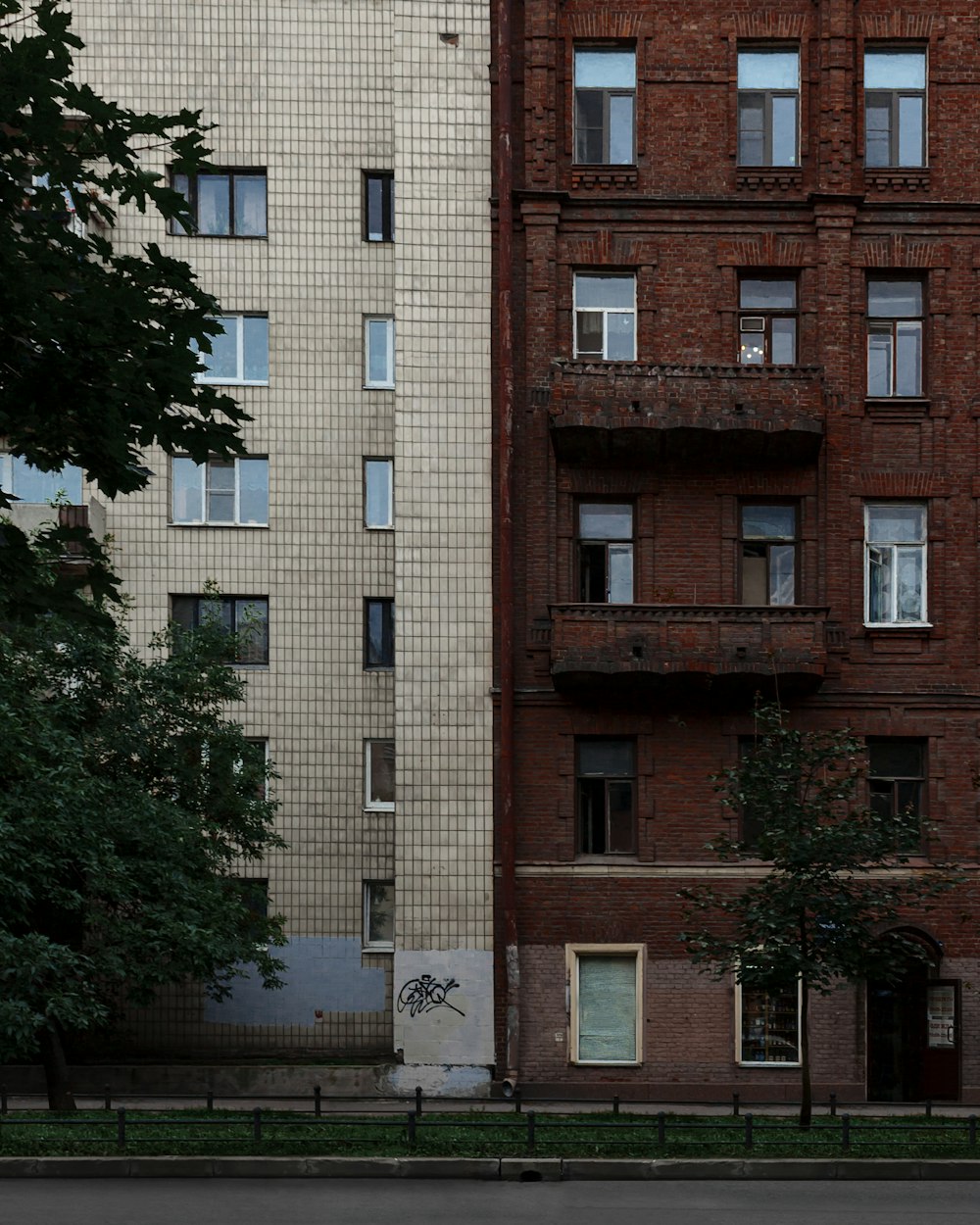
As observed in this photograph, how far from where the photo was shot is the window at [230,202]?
3055 cm

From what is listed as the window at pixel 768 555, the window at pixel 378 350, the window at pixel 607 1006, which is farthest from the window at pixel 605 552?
the window at pixel 607 1006

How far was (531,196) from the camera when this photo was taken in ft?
94.3

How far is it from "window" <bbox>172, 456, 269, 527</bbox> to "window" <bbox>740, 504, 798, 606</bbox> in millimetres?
8266

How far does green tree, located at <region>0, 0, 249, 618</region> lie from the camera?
11805mm

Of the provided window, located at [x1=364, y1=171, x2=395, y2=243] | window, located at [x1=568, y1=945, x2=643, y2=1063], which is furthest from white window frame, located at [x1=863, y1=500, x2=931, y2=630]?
window, located at [x1=364, y1=171, x2=395, y2=243]

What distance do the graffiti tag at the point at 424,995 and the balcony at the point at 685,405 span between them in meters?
8.92

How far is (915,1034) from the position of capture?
2822 centimetres

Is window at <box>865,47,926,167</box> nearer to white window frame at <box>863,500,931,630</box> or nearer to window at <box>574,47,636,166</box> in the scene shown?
window at <box>574,47,636,166</box>

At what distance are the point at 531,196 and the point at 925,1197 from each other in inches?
679

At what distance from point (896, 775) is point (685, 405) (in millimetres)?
6998

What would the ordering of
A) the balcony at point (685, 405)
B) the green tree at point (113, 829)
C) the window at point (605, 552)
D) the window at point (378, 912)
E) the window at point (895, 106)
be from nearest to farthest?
the green tree at point (113, 829), the balcony at point (685, 405), the window at point (605, 552), the window at point (895, 106), the window at point (378, 912)

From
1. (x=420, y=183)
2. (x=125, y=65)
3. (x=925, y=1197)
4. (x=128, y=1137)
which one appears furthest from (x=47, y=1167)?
(x=125, y=65)

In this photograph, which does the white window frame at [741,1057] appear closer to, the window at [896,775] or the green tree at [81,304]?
the window at [896,775]

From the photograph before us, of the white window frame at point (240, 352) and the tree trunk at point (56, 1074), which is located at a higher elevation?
the white window frame at point (240, 352)
